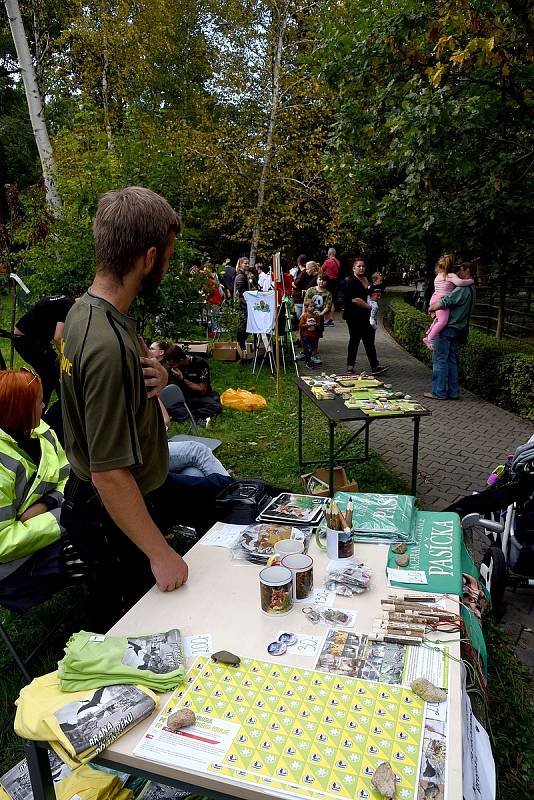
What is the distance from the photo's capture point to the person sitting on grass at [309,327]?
937 centimetres

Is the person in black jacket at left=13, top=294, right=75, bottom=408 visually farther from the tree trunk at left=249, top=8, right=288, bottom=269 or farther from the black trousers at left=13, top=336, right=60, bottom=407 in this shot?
the tree trunk at left=249, top=8, right=288, bottom=269

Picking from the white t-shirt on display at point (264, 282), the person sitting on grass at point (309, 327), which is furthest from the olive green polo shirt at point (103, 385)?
the white t-shirt on display at point (264, 282)

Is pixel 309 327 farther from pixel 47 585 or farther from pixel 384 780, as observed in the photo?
pixel 384 780

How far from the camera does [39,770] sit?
1245 mm

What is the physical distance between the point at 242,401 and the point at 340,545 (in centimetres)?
548

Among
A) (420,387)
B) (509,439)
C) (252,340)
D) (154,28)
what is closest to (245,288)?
(252,340)

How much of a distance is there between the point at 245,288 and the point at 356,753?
408 inches

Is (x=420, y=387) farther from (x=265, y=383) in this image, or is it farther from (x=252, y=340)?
(x=252, y=340)

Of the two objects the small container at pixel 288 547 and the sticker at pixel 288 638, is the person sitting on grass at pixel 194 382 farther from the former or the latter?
the sticker at pixel 288 638

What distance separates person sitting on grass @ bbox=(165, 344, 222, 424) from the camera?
263 inches

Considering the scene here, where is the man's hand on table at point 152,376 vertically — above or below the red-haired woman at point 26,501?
above

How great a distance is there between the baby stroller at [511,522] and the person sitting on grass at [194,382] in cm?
403

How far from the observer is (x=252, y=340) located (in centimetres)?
1021

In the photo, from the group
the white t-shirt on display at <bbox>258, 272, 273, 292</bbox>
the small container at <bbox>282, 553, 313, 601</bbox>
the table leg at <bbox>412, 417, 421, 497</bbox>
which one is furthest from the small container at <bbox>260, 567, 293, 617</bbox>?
the white t-shirt on display at <bbox>258, 272, 273, 292</bbox>
